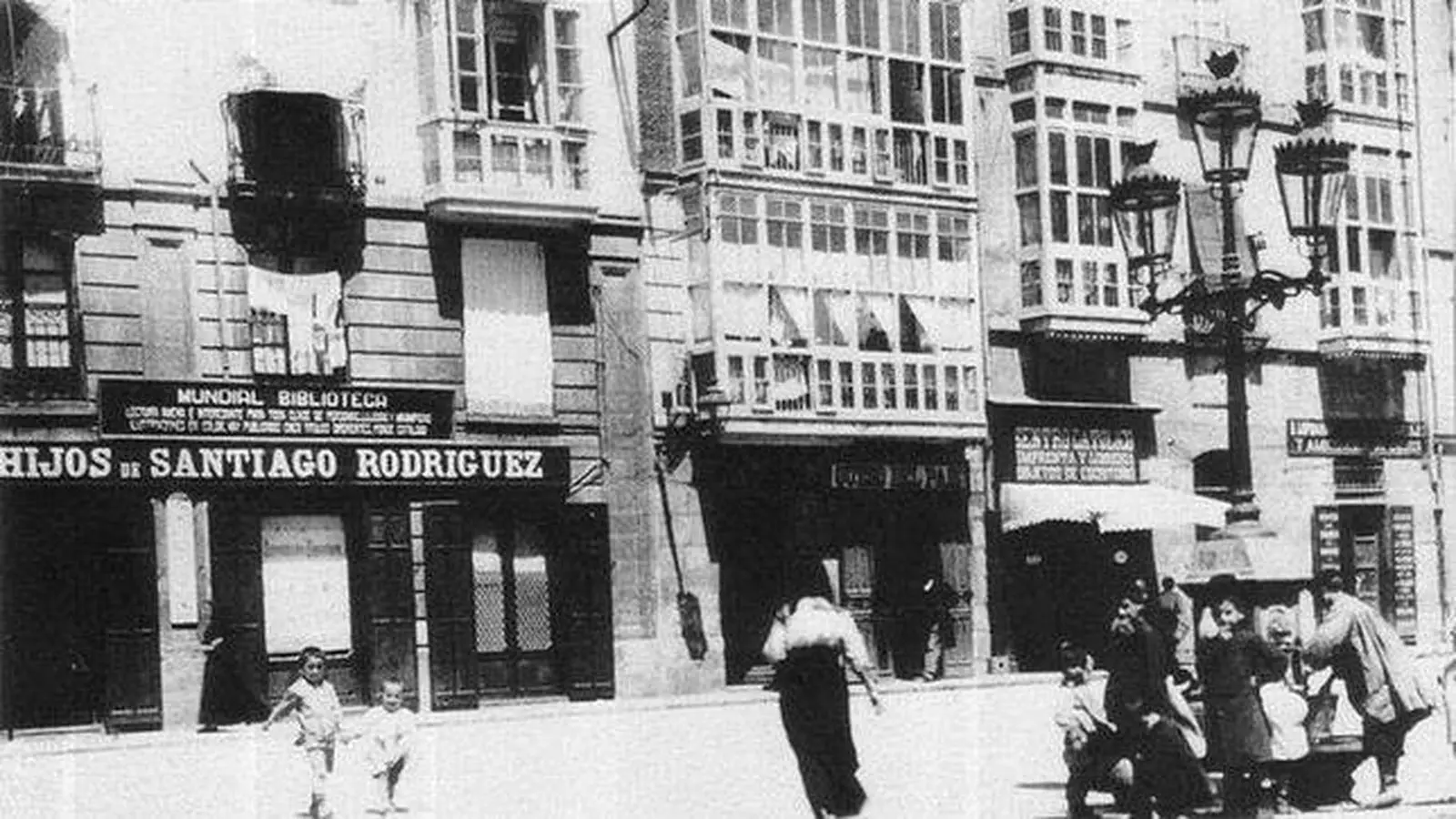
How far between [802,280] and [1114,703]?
15505 mm

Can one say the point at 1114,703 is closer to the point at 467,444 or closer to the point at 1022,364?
the point at 467,444

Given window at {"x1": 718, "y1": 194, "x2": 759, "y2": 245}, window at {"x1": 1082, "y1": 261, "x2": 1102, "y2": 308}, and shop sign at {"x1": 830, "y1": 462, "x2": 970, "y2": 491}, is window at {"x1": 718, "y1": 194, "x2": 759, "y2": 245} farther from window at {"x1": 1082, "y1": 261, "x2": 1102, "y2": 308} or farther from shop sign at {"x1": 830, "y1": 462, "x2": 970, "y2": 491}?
window at {"x1": 1082, "y1": 261, "x2": 1102, "y2": 308}

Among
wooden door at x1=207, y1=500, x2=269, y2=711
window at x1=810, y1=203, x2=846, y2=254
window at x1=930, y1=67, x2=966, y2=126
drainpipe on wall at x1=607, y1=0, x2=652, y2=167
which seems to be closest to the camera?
wooden door at x1=207, y1=500, x2=269, y2=711

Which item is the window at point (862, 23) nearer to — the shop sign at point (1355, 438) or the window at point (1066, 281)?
the window at point (1066, 281)

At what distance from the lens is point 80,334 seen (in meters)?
23.5

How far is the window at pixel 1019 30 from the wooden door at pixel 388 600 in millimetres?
12129

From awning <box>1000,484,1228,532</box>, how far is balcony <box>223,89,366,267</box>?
1085 cm

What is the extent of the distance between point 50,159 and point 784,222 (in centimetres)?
957

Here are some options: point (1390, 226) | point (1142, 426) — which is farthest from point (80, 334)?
point (1390, 226)

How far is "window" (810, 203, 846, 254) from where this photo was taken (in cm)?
2881

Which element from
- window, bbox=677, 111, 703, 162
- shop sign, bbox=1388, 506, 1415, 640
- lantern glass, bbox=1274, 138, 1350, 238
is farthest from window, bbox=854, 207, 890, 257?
lantern glass, bbox=1274, 138, 1350, 238

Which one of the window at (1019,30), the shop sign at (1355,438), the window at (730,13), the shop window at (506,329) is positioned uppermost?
the window at (1019,30)

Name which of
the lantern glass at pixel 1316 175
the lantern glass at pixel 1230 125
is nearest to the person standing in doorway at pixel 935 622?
the lantern glass at pixel 1316 175

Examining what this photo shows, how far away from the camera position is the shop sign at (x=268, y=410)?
23.6m
